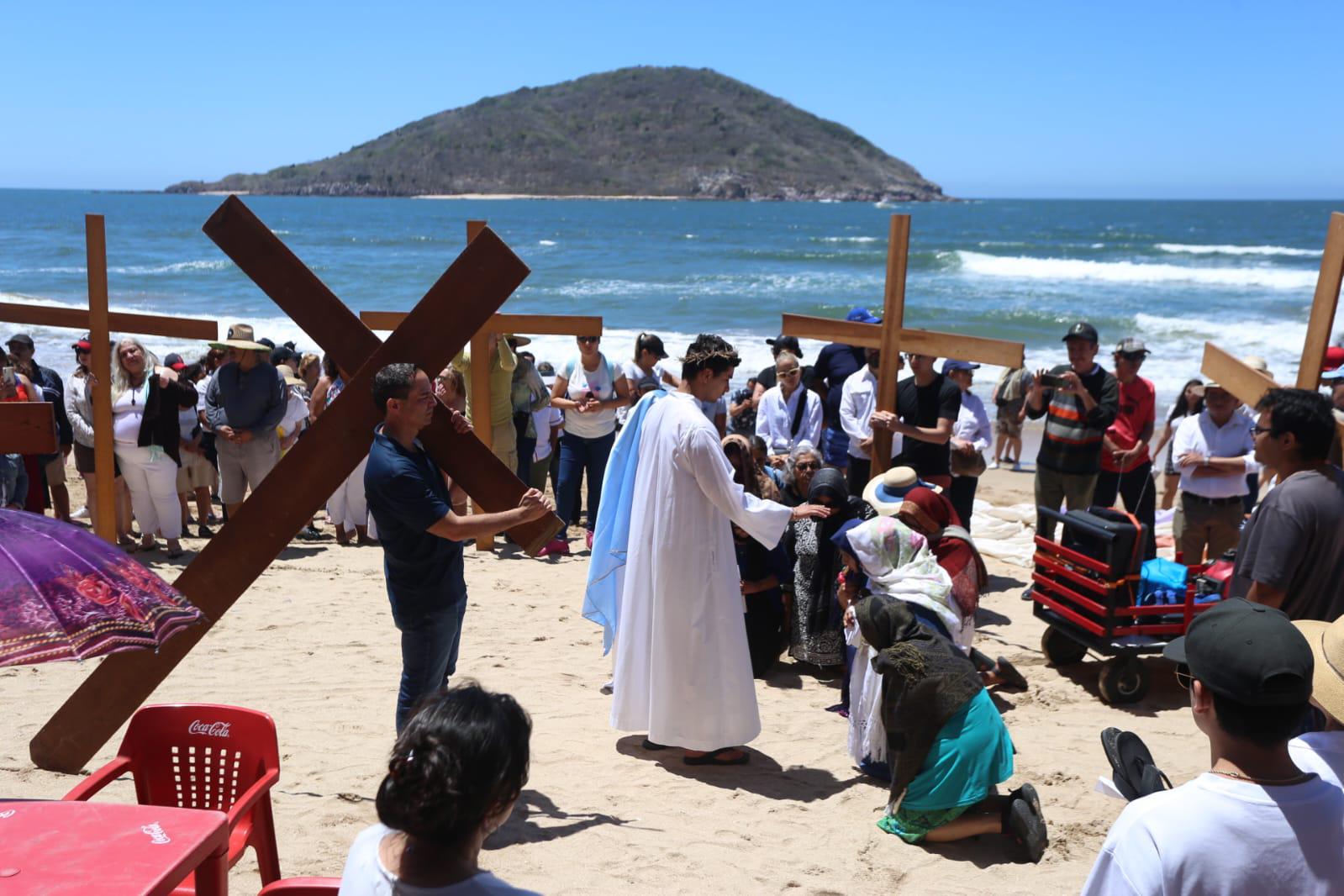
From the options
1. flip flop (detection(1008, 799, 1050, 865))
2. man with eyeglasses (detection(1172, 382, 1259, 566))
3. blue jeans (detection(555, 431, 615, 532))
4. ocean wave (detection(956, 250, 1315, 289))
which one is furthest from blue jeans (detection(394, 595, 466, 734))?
ocean wave (detection(956, 250, 1315, 289))

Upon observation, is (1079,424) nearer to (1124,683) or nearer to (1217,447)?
(1217,447)

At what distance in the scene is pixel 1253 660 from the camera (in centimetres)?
188

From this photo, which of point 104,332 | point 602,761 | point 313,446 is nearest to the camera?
point 313,446

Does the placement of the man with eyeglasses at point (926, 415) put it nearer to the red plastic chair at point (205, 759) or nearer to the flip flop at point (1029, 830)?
the flip flop at point (1029, 830)

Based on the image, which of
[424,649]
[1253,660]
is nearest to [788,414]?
[424,649]

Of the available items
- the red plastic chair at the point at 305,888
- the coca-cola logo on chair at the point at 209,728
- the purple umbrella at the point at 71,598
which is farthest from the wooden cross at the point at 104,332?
the red plastic chair at the point at 305,888

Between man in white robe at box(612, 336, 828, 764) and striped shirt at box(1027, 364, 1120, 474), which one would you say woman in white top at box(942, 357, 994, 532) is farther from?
man in white robe at box(612, 336, 828, 764)

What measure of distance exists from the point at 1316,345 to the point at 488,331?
528 cm

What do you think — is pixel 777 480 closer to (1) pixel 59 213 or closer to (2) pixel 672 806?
(2) pixel 672 806

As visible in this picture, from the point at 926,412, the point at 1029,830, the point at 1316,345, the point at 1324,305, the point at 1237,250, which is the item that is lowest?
the point at 1029,830

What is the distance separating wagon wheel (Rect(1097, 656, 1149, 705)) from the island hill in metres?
132

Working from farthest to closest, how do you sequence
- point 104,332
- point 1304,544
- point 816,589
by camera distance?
point 104,332
point 816,589
point 1304,544

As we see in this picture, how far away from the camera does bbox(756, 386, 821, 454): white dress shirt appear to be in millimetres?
7891

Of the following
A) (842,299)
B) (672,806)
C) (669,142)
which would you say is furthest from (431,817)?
(669,142)
